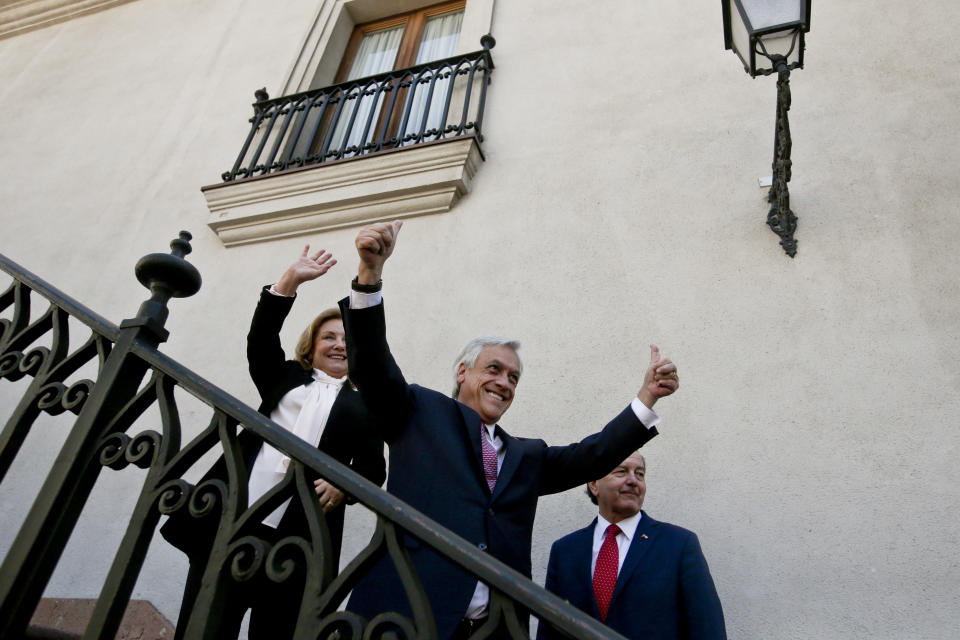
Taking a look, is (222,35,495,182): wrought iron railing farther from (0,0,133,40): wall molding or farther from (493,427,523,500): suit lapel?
(0,0,133,40): wall molding

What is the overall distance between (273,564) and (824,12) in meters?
4.33

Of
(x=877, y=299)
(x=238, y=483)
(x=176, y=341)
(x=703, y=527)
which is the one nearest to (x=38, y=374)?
(x=238, y=483)

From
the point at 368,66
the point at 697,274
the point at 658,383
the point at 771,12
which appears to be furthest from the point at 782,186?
Result: the point at 368,66

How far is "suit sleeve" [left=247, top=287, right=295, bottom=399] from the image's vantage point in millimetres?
2129

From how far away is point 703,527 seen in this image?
2.58 meters

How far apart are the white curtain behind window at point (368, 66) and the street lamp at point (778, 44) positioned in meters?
2.65

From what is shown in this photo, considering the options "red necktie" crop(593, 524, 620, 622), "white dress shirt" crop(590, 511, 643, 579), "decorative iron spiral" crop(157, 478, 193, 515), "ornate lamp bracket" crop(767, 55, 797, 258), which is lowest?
"decorative iron spiral" crop(157, 478, 193, 515)

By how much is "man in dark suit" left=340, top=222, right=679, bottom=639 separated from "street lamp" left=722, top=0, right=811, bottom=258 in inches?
57.9

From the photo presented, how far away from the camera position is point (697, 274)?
325cm

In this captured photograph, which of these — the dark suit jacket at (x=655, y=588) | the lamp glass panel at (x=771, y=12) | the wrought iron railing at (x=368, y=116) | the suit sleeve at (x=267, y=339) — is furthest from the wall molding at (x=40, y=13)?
the dark suit jacket at (x=655, y=588)

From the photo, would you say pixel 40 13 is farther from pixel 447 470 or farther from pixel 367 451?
pixel 447 470

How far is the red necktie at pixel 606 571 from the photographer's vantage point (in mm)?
2125

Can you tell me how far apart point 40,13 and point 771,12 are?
→ 736 centimetres

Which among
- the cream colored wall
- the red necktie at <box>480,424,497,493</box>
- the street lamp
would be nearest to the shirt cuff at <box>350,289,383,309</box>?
the red necktie at <box>480,424,497,493</box>
